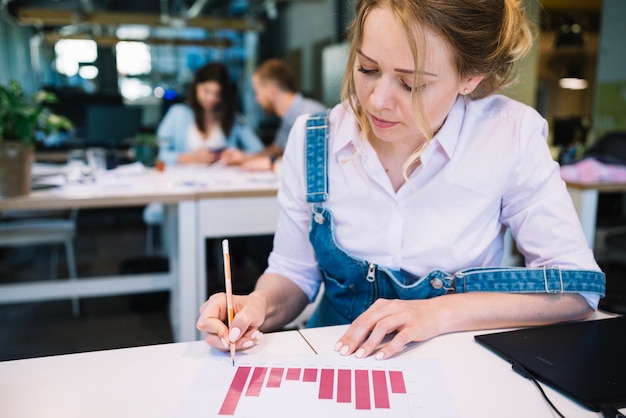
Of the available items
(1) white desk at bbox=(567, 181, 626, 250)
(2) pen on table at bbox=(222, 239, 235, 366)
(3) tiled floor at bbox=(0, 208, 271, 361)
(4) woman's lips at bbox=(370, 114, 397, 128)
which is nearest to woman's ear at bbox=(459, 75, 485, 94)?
(4) woman's lips at bbox=(370, 114, 397, 128)

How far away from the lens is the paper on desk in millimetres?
662

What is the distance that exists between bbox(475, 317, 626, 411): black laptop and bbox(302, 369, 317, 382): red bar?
0.28 meters

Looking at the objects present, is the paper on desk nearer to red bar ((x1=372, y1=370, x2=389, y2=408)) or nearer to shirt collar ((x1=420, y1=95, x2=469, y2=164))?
red bar ((x1=372, y1=370, x2=389, y2=408))

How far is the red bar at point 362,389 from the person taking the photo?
26.6 inches

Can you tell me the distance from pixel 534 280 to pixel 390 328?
30 cm

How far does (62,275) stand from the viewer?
145 inches

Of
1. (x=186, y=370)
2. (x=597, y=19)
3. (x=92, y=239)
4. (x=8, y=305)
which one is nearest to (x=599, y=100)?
(x=597, y=19)

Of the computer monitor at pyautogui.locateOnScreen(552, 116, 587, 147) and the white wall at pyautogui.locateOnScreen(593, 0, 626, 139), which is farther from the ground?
the white wall at pyautogui.locateOnScreen(593, 0, 626, 139)

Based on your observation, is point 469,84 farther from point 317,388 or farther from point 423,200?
point 317,388

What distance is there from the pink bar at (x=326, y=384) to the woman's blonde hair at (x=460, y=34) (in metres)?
0.36

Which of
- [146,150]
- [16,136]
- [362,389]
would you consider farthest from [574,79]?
[362,389]

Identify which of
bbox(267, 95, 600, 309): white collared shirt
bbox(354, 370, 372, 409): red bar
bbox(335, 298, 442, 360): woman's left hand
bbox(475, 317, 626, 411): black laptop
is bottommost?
bbox(354, 370, 372, 409): red bar

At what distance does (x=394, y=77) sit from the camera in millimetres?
884

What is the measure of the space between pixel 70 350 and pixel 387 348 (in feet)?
6.84
